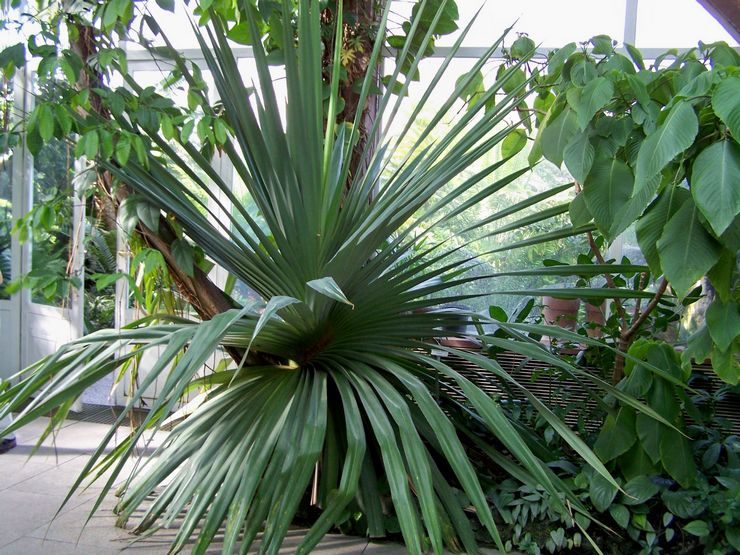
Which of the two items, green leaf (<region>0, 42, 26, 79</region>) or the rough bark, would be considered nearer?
green leaf (<region>0, 42, 26, 79</region>)

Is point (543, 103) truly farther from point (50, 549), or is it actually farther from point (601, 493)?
point (50, 549)

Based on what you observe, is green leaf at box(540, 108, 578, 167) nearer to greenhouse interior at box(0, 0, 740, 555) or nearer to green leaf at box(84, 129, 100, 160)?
greenhouse interior at box(0, 0, 740, 555)

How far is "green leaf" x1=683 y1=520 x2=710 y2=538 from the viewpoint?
1908mm

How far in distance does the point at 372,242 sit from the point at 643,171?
31.5 inches

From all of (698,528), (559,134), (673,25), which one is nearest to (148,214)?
(559,134)

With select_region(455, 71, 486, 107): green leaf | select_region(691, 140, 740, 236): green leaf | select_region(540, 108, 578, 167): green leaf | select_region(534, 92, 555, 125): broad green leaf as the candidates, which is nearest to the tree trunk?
select_region(455, 71, 486, 107): green leaf

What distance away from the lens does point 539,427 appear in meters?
2.46

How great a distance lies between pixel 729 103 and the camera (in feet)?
4.20

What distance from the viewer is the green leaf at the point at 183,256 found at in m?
2.22

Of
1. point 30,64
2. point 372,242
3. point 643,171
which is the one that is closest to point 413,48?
point 372,242

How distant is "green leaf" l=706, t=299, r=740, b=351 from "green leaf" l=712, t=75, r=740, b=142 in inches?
22.1

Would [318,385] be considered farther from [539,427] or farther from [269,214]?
[539,427]

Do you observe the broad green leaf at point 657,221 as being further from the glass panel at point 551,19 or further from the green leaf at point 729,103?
the glass panel at point 551,19

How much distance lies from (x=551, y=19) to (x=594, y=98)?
1.93 meters
